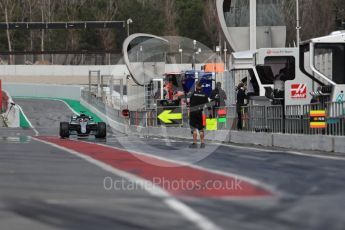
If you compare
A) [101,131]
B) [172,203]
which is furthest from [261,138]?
[172,203]

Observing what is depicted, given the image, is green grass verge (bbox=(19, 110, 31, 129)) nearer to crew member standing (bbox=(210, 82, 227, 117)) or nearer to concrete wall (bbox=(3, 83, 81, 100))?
concrete wall (bbox=(3, 83, 81, 100))

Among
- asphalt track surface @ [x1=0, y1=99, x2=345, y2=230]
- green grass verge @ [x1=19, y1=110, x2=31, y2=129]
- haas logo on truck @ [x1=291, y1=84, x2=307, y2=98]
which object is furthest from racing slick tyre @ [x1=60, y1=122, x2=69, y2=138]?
green grass verge @ [x1=19, y1=110, x2=31, y2=129]

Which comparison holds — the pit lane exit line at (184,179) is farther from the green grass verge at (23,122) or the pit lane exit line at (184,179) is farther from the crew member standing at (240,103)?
the green grass verge at (23,122)

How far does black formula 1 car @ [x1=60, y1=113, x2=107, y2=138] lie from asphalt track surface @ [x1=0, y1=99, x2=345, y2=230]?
605 inches

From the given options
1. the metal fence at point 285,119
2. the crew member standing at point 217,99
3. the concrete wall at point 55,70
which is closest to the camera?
the metal fence at point 285,119

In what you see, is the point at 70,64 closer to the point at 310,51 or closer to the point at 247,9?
the point at 247,9

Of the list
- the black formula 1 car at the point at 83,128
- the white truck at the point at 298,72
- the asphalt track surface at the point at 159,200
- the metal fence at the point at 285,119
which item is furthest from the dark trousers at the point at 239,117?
the asphalt track surface at the point at 159,200

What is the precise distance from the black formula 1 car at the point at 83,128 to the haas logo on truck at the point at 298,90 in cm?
932

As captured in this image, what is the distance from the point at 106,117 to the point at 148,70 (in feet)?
36.6

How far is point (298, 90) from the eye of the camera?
24906mm

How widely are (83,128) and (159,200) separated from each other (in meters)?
23.1

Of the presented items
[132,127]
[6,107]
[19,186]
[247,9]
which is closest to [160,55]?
[6,107]

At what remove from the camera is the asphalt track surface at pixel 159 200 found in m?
8.25

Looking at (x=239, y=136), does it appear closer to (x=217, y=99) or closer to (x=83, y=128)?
(x=217, y=99)
